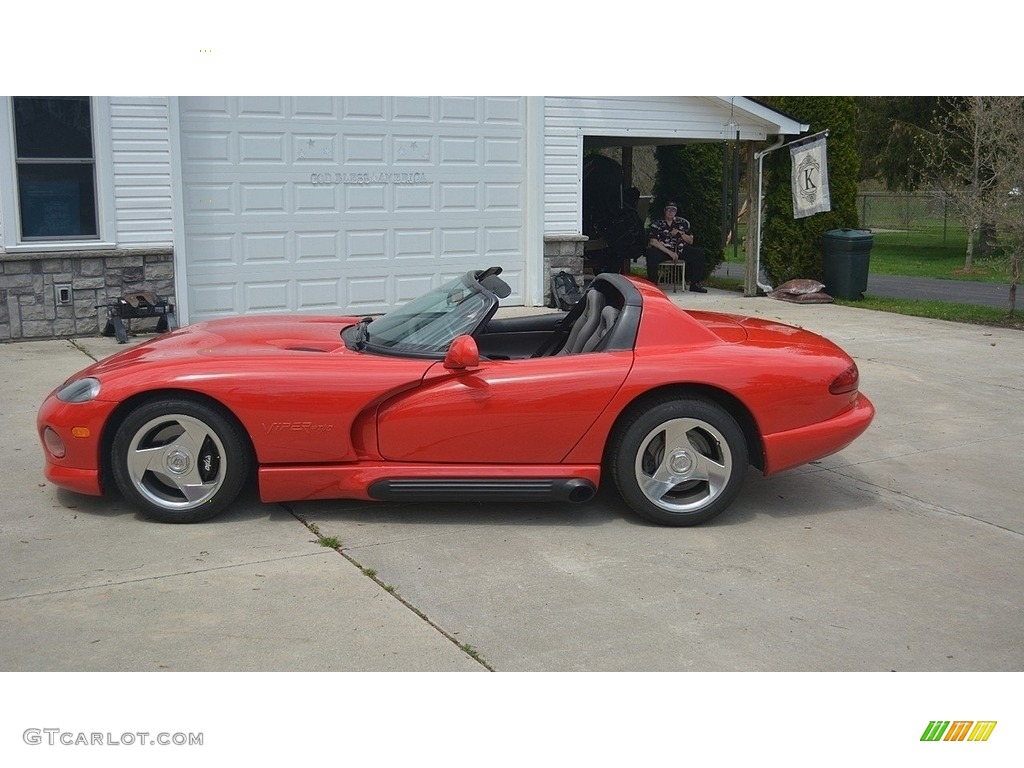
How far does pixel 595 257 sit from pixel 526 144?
3.62 meters

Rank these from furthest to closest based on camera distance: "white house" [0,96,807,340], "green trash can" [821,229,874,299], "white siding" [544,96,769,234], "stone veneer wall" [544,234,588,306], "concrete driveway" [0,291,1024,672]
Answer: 1. "green trash can" [821,229,874,299]
2. "stone veneer wall" [544,234,588,306]
3. "white siding" [544,96,769,234]
4. "white house" [0,96,807,340]
5. "concrete driveway" [0,291,1024,672]

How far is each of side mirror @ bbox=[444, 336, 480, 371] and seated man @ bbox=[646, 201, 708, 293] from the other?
1117 centimetres

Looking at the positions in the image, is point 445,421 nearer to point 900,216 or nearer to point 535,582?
point 535,582

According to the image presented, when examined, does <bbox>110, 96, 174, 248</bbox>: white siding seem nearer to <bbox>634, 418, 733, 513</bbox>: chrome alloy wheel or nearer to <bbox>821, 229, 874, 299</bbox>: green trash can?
<bbox>634, 418, 733, 513</bbox>: chrome alloy wheel

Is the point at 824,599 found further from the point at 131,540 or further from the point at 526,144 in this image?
the point at 526,144

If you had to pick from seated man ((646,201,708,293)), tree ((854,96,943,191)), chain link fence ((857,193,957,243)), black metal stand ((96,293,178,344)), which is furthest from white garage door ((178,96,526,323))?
chain link fence ((857,193,957,243))

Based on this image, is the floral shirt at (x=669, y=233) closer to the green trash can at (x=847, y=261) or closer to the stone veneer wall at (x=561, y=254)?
the green trash can at (x=847, y=261)

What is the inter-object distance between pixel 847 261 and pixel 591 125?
4.31m

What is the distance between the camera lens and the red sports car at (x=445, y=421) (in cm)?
505

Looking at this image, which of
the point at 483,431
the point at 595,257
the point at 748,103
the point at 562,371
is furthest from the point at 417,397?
the point at 595,257

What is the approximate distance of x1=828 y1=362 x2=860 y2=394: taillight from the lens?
5.50 m

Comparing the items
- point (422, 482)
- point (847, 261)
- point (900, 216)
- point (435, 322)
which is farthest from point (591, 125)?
point (900, 216)

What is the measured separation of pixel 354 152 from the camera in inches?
484

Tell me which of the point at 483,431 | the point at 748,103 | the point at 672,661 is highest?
the point at 748,103
